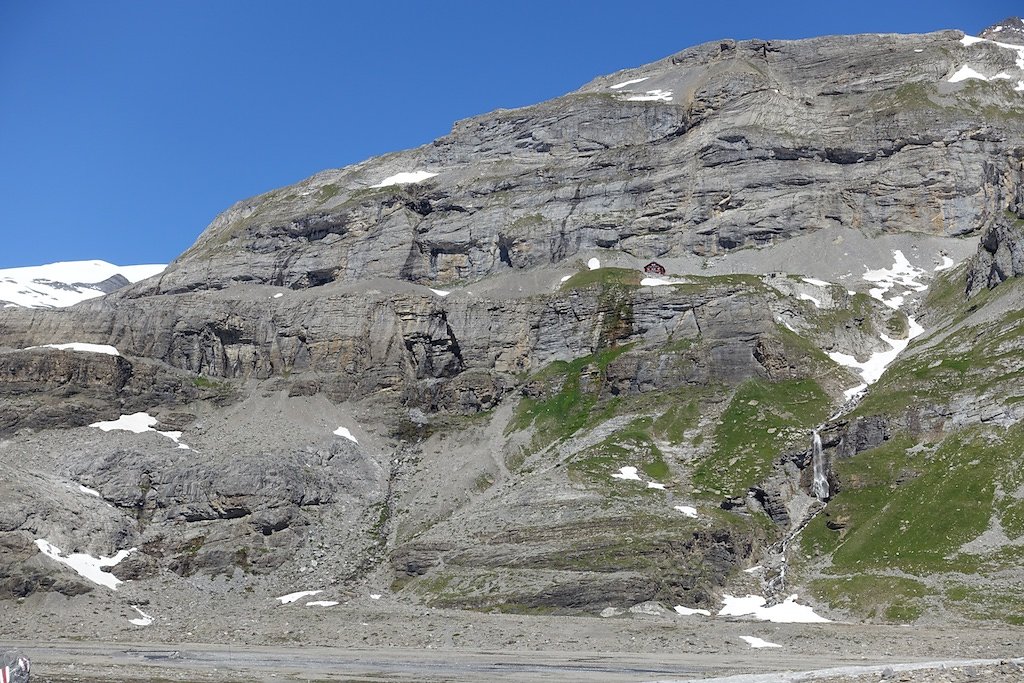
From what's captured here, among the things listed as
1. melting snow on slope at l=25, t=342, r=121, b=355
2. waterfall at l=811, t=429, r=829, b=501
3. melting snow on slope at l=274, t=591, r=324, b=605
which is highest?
melting snow on slope at l=25, t=342, r=121, b=355

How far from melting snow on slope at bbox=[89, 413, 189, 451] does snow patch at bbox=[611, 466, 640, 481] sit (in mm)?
51761

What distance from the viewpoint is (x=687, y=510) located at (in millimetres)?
100188

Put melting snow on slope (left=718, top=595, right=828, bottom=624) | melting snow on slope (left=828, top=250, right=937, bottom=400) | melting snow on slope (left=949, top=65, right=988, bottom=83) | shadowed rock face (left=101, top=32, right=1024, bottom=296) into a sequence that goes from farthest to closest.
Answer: melting snow on slope (left=949, top=65, right=988, bottom=83) < shadowed rock face (left=101, top=32, right=1024, bottom=296) < melting snow on slope (left=828, top=250, right=937, bottom=400) < melting snow on slope (left=718, top=595, right=828, bottom=624)

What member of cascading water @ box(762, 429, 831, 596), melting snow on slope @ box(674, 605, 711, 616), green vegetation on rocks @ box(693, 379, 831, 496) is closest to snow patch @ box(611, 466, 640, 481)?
green vegetation on rocks @ box(693, 379, 831, 496)

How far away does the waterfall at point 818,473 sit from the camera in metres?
103

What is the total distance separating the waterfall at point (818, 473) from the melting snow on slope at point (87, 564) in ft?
219

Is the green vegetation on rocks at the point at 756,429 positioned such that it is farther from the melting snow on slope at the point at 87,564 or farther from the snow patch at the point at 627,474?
the melting snow on slope at the point at 87,564

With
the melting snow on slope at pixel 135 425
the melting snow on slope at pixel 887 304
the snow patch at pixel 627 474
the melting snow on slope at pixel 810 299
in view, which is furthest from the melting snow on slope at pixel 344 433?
the melting snow on slope at pixel 810 299

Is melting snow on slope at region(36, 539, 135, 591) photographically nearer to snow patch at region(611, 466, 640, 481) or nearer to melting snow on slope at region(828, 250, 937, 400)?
snow patch at region(611, 466, 640, 481)

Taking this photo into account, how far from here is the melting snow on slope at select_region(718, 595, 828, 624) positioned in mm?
82250

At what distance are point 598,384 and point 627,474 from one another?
2439 cm

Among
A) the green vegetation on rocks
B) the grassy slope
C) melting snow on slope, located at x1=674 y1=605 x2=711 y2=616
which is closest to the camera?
the grassy slope

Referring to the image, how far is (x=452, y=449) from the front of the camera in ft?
419

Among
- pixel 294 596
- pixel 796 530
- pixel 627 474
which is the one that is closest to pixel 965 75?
pixel 627 474
